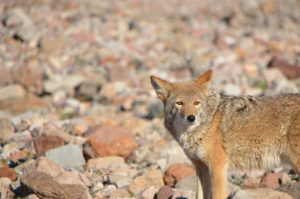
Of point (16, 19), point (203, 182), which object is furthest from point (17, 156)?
point (16, 19)

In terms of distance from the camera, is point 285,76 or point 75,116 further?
point 285,76

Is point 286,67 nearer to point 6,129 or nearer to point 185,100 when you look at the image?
point 6,129

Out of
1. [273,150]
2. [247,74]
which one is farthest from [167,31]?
[273,150]

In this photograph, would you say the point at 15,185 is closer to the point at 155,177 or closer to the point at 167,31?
the point at 155,177

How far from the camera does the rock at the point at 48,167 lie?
26.2 ft

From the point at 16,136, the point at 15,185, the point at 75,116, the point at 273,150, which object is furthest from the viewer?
the point at 75,116

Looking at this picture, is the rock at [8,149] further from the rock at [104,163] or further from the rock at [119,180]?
the rock at [119,180]

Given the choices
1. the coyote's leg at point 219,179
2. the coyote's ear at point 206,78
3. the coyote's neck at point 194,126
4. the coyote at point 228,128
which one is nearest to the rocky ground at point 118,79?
the coyote's leg at point 219,179

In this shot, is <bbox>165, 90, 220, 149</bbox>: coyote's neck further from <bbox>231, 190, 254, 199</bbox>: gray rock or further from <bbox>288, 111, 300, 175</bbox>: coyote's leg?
<bbox>288, 111, 300, 175</bbox>: coyote's leg

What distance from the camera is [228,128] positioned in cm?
646

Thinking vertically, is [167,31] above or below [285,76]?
above

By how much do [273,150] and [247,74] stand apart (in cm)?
1004

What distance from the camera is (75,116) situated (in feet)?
41.2

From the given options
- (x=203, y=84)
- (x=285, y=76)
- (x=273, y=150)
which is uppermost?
(x=203, y=84)
